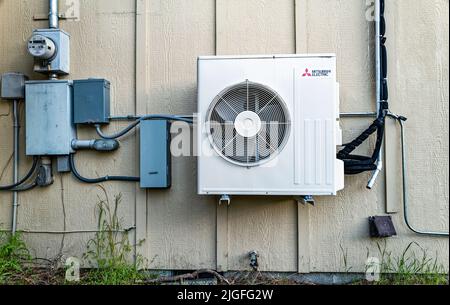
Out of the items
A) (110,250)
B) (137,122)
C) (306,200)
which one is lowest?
(110,250)

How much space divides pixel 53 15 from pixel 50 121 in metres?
0.79

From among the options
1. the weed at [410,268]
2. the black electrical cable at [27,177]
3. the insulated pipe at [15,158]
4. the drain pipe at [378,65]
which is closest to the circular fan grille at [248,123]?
the drain pipe at [378,65]

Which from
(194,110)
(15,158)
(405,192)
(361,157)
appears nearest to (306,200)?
(361,157)

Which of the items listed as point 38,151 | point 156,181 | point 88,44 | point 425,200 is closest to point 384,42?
point 425,200

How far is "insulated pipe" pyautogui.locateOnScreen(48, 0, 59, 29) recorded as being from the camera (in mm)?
3078

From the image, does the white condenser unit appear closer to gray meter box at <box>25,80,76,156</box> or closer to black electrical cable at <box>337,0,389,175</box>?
black electrical cable at <box>337,0,389,175</box>

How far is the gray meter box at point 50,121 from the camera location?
301 centimetres

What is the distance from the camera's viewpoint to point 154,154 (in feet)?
9.71

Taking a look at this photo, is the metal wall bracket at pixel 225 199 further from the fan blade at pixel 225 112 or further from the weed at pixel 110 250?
the weed at pixel 110 250

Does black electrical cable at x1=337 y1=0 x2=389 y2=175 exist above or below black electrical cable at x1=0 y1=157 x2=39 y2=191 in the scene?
above

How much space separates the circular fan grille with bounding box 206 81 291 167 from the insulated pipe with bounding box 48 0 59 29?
4.63 ft

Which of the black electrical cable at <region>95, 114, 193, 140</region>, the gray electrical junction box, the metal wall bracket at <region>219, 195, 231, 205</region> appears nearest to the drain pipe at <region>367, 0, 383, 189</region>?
the metal wall bracket at <region>219, 195, 231, 205</region>

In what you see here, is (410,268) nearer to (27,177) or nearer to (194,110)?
(194,110)

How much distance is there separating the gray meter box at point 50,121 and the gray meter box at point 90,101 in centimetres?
6
